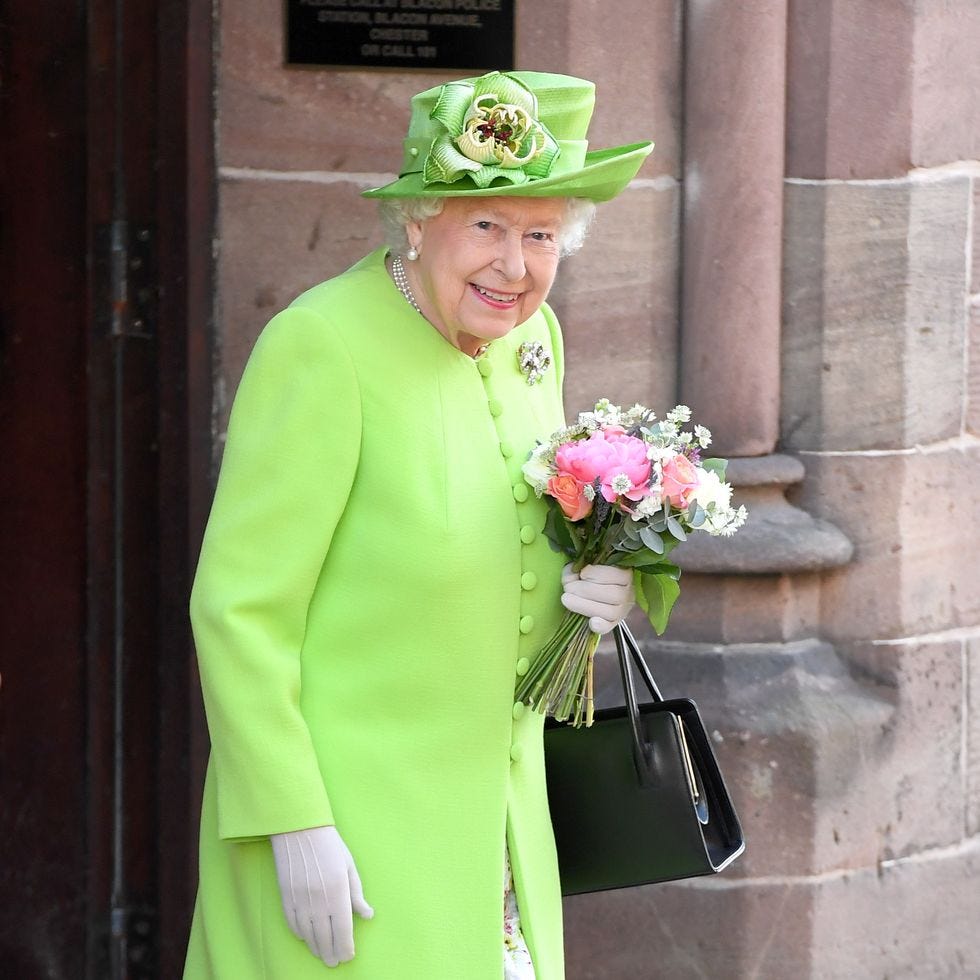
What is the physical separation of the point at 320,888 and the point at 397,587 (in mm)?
418

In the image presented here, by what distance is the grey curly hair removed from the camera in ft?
7.80

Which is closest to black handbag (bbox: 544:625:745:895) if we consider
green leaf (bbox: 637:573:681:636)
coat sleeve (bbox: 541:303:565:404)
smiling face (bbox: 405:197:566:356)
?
green leaf (bbox: 637:573:681:636)

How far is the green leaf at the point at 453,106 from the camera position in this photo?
91.1 inches

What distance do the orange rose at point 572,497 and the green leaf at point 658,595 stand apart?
0.20 meters

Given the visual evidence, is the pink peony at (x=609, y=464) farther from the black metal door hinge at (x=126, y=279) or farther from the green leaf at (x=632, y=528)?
→ the black metal door hinge at (x=126, y=279)

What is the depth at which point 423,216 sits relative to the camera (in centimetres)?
239

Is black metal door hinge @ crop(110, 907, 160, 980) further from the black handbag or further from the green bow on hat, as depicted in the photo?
the green bow on hat

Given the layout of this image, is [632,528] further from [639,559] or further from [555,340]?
[555,340]

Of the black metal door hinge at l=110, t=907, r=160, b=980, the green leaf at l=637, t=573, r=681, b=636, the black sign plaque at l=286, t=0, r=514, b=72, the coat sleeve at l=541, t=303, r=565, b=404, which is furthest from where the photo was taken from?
the black metal door hinge at l=110, t=907, r=160, b=980

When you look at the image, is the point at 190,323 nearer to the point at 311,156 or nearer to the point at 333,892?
the point at 311,156

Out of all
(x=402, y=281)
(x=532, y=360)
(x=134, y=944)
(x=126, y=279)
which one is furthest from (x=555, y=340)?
(x=134, y=944)

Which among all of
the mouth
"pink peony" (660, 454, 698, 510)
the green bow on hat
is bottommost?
"pink peony" (660, 454, 698, 510)

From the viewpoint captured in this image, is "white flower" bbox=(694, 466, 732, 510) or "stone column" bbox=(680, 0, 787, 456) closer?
"white flower" bbox=(694, 466, 732, 510)

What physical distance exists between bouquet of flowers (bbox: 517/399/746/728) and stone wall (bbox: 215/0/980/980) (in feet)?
3.85
